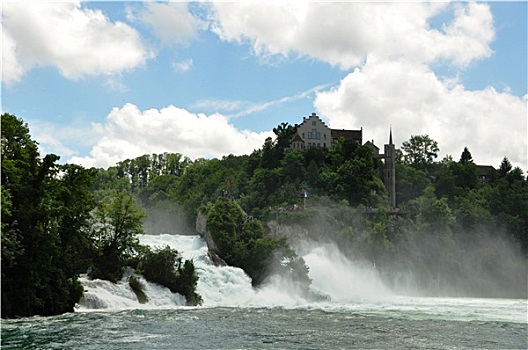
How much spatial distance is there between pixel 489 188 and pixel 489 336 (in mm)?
→ 57703

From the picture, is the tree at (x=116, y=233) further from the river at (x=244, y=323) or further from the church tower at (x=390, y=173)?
the church tower at (x=390, y=173)

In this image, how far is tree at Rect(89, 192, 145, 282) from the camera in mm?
36625

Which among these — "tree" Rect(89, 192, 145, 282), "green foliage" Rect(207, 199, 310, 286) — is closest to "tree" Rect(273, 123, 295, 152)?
"green foliage" Rect(207, 199, 310, 286)

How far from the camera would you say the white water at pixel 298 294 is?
113 feet

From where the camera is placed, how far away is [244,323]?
95.1 ft

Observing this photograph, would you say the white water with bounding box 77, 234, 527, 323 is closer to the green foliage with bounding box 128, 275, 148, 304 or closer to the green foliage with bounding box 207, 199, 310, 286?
the green foliage with bounding box 128, 275, 148, 304

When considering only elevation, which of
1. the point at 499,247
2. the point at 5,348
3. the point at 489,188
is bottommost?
the point at 5,348

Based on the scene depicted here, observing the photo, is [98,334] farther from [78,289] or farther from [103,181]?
[103,181]

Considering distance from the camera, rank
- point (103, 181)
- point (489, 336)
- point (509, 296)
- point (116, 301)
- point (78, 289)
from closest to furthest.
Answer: point (489, 336), point (78, 289), point (116, 301), point (509, 296), point (103, 181)

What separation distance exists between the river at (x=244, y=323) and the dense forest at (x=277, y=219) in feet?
6.97

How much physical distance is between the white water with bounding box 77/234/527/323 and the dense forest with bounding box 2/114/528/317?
132 cm

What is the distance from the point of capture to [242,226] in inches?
2020

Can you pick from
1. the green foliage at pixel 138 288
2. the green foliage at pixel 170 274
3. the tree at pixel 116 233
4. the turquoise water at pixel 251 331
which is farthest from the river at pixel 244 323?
the tree at pixel 116 233

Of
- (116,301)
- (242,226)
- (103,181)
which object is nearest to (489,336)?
(116,301)
